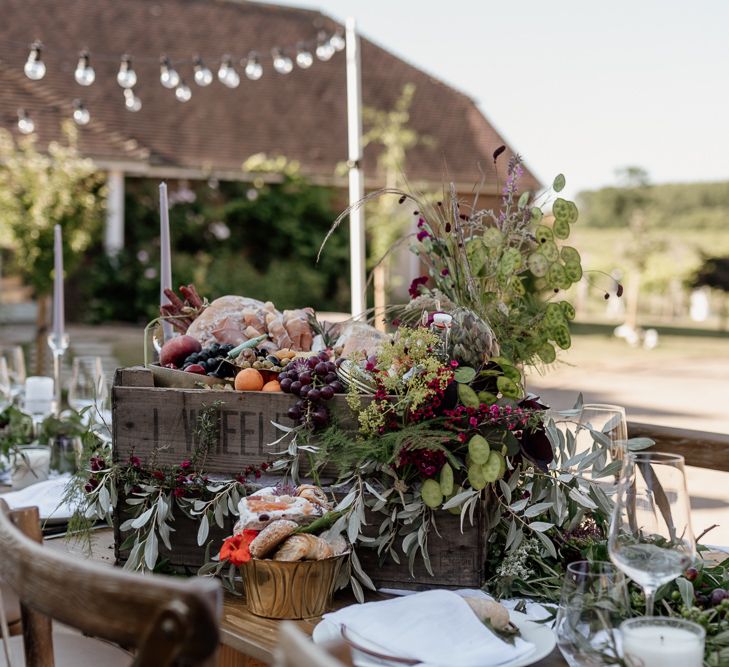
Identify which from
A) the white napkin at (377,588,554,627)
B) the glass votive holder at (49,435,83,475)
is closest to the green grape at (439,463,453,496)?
the white napkin at (377,588,554,627)

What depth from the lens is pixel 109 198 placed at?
528 inches

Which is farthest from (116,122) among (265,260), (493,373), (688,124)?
(688,124)

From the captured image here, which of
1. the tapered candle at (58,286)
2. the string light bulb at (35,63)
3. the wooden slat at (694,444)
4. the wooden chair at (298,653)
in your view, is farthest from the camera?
the string light bulb at (35,63)

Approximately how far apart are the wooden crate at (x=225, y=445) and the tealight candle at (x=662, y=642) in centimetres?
47

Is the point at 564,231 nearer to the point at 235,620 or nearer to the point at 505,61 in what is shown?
the point at 235,620

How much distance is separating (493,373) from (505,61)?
24.7 meters

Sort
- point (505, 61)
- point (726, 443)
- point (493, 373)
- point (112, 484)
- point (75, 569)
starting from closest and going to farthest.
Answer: point (75, 569) < point (493, 373) < point (112, 484) < point (726, 443) < point (505, 61)

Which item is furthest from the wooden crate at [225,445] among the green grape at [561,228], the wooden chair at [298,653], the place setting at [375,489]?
the wooden chair at [298,653]

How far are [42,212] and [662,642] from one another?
8007 millimetres

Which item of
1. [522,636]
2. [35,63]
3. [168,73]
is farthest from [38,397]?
[168,73]

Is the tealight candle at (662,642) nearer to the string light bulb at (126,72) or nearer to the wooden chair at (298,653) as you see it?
the wooden chair at (298,653)

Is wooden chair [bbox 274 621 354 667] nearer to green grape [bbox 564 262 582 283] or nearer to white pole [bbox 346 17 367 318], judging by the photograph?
green grape [bbox 564 262 582 283]

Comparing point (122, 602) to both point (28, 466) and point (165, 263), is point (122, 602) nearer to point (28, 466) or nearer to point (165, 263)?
point (165, 263)

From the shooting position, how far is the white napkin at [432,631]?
1.48 meters
